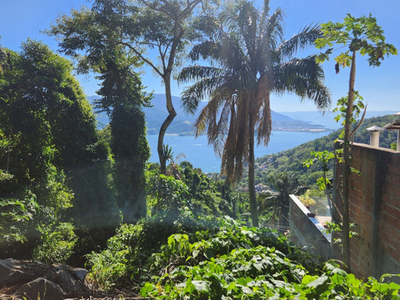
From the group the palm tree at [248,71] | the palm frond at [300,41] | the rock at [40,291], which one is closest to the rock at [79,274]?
the rock at [40,291]

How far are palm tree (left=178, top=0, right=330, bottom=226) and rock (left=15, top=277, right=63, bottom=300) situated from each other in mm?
7288

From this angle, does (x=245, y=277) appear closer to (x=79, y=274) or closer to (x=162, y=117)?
(x=79, y=274)

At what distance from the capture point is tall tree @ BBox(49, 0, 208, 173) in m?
8.16

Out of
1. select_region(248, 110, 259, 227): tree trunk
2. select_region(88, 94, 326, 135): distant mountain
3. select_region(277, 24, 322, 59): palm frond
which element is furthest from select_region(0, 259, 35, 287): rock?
select_region(277, 24, 322, 59): palm frond

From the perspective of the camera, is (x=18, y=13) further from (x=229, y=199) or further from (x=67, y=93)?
(x=229, y=199)

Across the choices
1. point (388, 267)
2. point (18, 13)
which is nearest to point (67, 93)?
point (18, 13)

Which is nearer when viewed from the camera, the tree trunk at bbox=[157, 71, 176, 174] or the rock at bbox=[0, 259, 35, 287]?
the rock at bbox=[0, 259, 35, 287]

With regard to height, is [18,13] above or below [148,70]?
below

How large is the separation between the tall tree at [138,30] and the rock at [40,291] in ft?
22.9

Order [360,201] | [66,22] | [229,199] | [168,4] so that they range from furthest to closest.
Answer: [229,199]
[168,4]
[66,22]
[360,201]

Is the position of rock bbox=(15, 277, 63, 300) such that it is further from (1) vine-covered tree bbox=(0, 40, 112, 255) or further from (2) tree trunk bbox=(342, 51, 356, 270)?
(1) vine-covered tree bbox=(0, 40, 112, 255)

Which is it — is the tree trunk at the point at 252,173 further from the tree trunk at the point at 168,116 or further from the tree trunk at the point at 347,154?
the tree trunk at the point at 347,154

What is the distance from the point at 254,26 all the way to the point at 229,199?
19.4 metres

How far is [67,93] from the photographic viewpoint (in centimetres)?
658
